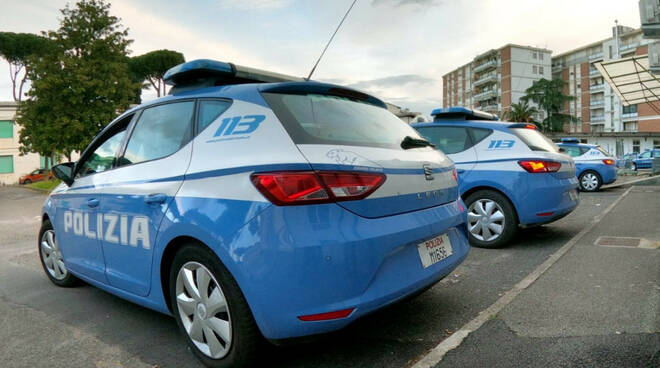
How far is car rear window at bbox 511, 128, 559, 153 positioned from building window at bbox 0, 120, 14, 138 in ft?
160

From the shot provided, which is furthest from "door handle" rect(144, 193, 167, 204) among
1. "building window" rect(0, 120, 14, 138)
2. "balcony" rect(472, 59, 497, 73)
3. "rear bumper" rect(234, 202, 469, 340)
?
"balcony" rect(472, 59, 497, 73)

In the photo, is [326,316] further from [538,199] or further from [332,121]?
[538,199]

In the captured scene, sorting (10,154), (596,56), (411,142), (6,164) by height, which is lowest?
(411,142)

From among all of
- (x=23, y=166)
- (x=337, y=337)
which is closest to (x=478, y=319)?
(x=337, y=337)

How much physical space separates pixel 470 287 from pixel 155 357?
245 centimetres

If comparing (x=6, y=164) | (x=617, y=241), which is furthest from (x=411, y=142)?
(x=6, y=164)

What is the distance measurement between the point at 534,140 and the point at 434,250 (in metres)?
3.52

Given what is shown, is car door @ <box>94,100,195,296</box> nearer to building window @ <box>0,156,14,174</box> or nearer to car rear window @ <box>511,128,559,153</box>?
car rear window @ <box>511,128,559,153</box>

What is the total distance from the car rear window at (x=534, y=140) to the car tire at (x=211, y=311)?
13.8 ft

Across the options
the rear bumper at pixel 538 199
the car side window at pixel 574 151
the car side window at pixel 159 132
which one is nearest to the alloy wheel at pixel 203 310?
the car side window at pixel 159 132

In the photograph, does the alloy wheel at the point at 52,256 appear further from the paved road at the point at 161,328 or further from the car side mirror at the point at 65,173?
the car side mirror at the point at 65,173

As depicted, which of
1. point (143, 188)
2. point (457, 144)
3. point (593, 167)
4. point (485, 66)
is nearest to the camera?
point (143, 188)

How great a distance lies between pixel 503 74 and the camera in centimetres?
7738

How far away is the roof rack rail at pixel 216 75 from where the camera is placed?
280 cm
